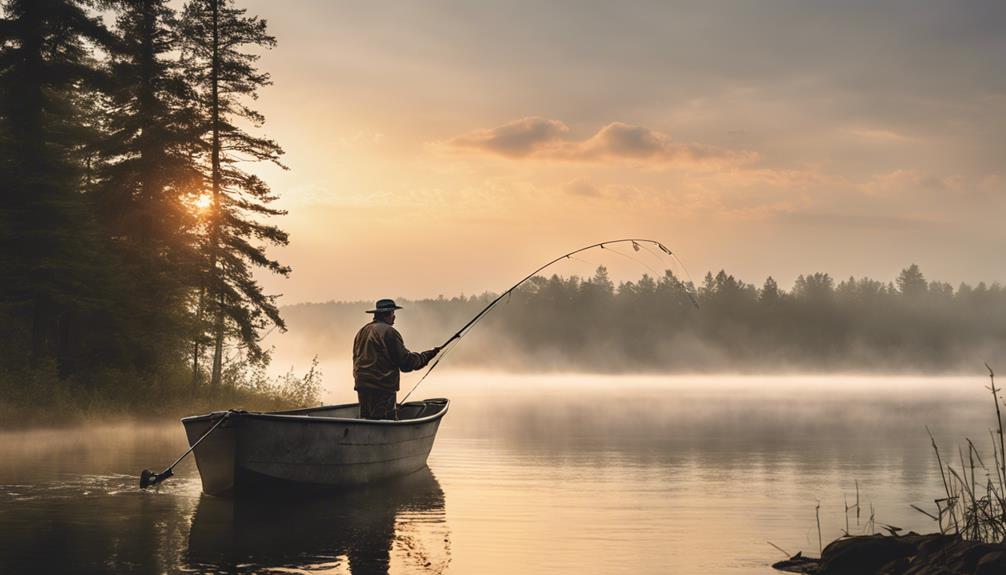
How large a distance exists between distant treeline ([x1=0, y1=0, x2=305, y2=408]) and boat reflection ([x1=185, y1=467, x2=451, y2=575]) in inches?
608

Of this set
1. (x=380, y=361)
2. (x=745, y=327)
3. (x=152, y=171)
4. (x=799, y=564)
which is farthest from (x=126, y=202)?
(x=745, y=327)

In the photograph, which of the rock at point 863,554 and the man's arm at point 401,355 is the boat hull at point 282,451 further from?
the rock at point 863,554

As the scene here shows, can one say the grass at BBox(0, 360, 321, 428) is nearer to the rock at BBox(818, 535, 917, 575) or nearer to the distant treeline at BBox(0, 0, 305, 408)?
the distant treeline at BBox(0, 0, 305, 408)

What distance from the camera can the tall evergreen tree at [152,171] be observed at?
3139cm

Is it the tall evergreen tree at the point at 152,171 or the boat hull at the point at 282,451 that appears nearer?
the boat hull at the point at 282,451

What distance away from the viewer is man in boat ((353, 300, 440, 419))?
1620cm

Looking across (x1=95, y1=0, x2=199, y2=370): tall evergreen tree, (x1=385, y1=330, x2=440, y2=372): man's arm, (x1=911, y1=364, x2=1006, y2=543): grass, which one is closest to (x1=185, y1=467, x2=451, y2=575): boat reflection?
(x1=385, y1=330, x2=440, y2=372): man's arm

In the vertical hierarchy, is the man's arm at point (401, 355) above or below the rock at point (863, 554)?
above

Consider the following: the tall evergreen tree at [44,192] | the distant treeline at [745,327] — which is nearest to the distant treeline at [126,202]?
the tall evergreen tree at [44,192]

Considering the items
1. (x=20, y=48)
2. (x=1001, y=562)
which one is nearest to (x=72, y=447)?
(x=20, y=48)

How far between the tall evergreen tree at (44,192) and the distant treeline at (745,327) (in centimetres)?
13596

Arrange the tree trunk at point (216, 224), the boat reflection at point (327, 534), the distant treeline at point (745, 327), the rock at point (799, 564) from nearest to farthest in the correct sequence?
1. the rock at point (799, 564)
2. the boat reflection at point (327, 534)
3. the tree trunk at point (216, 224)
4. the distant treeline at point (745, 327)

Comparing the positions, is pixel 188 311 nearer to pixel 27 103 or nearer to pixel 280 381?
pixel 280 381

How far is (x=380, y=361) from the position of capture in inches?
647
